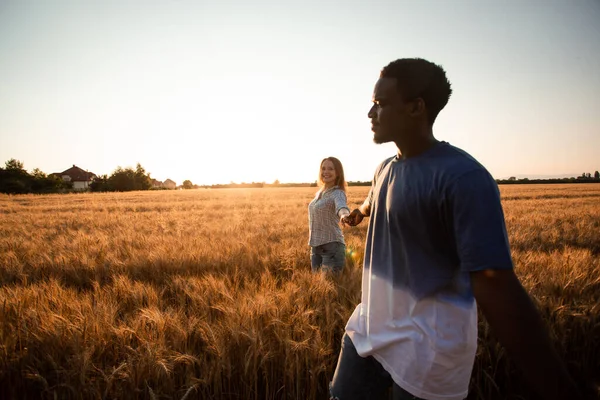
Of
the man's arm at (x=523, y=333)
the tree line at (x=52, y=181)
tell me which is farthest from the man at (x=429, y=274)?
the tree line at (x=52, y=181)

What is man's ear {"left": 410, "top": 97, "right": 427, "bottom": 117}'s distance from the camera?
3.78 ft

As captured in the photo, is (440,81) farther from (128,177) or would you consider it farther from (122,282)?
(128,177)

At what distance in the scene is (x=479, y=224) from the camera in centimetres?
84

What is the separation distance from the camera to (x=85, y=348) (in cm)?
182

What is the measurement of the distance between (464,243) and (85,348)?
87.2 inches

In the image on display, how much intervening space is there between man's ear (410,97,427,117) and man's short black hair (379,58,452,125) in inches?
0.6

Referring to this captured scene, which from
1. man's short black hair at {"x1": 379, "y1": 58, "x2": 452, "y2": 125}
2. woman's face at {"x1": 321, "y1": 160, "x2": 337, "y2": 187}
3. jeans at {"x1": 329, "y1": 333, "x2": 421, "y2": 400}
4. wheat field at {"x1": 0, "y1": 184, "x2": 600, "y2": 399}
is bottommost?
wheat field at {"x1": 0, "y1": 184, "x2": 600, "y2": 399}

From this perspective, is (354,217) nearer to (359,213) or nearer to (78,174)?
(359,213)

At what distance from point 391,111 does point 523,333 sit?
866 mm

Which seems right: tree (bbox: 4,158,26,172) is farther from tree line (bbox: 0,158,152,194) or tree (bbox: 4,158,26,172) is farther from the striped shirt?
the striped shirt

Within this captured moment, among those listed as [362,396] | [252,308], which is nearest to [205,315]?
[252,308]

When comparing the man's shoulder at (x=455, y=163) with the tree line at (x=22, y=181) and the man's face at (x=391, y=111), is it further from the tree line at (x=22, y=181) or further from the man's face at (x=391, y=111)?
the tree line at (x=22, y=181)

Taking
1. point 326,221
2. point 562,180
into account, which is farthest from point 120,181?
point 562,180

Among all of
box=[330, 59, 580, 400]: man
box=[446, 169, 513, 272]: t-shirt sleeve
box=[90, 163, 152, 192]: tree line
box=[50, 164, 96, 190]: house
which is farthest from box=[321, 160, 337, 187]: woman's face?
box=[50, 164, 96, 190]: house
